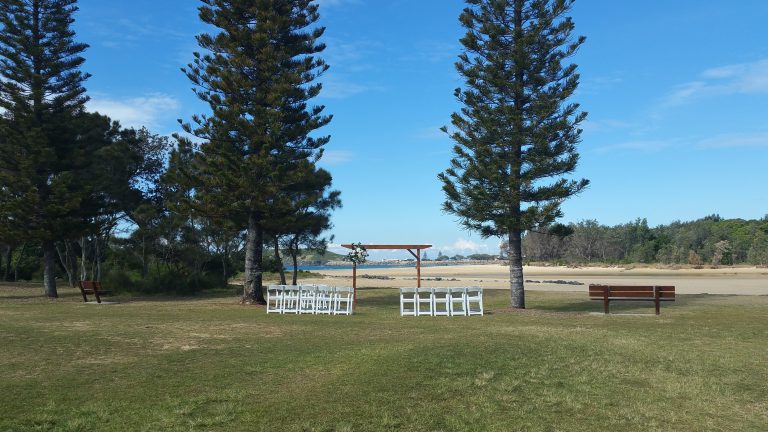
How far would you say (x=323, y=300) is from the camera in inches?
640

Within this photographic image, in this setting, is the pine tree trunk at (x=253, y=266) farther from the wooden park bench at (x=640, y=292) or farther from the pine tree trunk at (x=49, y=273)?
the wooden park bench at (x=640, y=292)

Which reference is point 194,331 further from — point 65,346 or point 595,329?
point 595,329

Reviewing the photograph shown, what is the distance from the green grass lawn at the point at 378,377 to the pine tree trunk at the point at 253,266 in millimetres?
7526

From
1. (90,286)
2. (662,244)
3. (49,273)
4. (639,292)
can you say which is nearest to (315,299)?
(90,286)

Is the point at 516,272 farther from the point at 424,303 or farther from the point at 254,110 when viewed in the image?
the point at 254,110

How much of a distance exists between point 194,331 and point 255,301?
8600mm

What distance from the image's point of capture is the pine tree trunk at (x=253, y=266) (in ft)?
64.9

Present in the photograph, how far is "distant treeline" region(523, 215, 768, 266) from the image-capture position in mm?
72688

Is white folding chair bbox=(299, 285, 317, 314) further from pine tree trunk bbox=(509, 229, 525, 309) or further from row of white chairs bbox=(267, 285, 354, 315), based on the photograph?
pine tree trunk bbox=(509, 229, 525, 309)

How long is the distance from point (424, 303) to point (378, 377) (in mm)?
13924

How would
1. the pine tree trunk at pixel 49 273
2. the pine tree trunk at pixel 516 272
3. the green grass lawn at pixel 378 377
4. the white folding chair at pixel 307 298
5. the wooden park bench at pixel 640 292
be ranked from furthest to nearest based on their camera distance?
the pine tree trunk at pixel 49 273 → the pine tree trunk at pixel 516 272 → the white folding chair at pixel 307 298 → the wooden park bench at pixel 640 292 → the green grass lawn at pixel 378 377

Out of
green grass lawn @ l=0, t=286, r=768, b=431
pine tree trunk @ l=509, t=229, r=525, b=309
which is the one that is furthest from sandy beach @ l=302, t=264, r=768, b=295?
green grass lawn @ l=0, t=286, r=768, b=431

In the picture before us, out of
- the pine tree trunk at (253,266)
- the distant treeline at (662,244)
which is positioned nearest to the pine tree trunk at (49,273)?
the pine tree trunk at (253,266)

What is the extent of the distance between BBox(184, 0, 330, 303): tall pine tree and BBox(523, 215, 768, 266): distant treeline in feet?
138
